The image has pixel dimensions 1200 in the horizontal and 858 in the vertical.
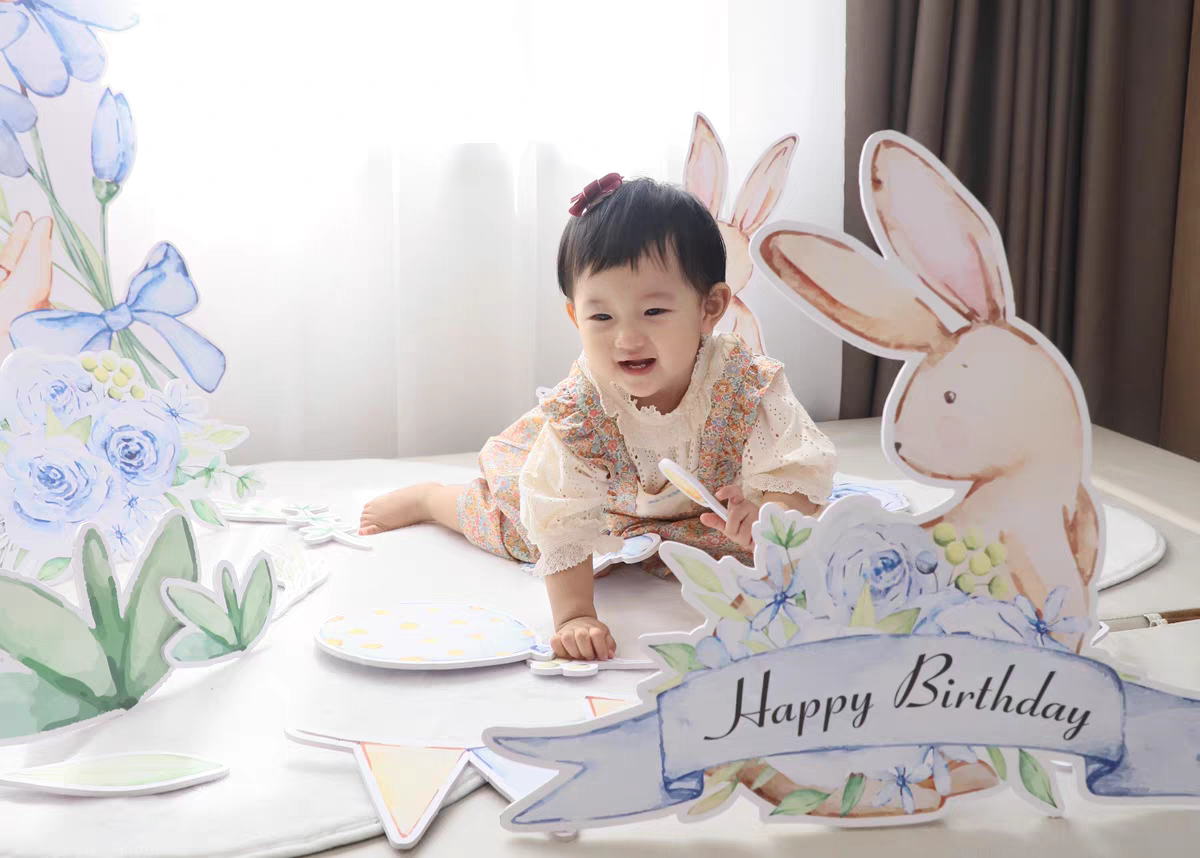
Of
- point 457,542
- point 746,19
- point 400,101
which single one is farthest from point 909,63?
point 457,542

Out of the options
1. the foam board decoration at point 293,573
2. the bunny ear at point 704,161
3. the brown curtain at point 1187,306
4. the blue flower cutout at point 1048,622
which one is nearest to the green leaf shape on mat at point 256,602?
the foam board decoration at point 293,573

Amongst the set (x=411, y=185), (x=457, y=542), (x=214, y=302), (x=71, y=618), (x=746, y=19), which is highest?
(x=746, y=19)

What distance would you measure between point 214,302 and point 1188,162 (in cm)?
190

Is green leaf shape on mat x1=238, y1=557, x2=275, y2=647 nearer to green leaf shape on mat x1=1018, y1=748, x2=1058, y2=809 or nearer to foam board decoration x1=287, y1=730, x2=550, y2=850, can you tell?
foam board decoration x1=287, y1=730, x2=550, y2=850

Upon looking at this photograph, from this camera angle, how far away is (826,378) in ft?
7.64

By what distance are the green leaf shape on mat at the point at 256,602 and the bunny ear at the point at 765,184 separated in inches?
34.1

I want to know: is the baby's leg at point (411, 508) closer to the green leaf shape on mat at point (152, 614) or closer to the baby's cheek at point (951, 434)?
the green leaf shape on mat at point (152, 614)

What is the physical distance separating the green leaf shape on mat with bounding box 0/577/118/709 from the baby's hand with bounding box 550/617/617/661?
431 mm

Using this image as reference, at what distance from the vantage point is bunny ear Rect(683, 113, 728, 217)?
1633mm

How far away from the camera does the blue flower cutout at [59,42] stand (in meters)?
1.27

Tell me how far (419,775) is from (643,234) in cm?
59

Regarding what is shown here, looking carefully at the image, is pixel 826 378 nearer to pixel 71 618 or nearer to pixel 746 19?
pixel 746 19

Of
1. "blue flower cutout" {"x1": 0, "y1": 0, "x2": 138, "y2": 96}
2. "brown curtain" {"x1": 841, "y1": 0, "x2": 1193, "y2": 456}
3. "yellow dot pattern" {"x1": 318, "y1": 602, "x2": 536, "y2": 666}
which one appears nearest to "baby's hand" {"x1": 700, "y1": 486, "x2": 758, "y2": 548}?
"yellow dot pattern" {"x1": 318, "y1": 602, "x2": 536, "y2": 666}

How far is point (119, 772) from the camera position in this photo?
3.05ft
